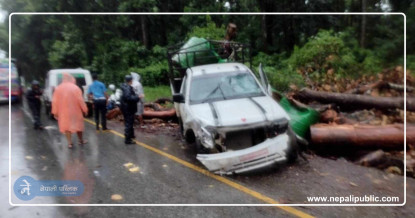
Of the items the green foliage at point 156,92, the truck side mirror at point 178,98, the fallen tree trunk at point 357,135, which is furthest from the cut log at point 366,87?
the green foliage at point 156,92

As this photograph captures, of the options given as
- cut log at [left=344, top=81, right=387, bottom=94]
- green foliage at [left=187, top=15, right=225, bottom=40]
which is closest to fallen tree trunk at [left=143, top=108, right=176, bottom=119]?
green foliage at [left=187, top=15, right=225, bottom=40]

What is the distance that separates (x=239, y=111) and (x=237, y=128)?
13.0 inches

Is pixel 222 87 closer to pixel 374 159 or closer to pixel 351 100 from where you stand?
pixel 351 100

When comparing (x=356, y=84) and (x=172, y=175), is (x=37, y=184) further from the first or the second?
(x=356, y=84)

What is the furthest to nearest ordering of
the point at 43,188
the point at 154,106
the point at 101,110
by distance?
the point at 154,106 < the point at 101,110 < the point at 43,188

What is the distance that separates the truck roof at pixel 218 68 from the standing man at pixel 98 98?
1.51m

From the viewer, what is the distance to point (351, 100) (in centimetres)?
538

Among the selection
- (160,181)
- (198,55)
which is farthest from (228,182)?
(198,55)

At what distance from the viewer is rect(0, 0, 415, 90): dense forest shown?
12.1ft

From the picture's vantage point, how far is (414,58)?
3.59m

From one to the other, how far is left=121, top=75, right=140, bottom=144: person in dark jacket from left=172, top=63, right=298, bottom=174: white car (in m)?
0.66

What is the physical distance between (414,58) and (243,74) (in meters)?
2.37

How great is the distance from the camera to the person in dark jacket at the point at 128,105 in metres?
4.62

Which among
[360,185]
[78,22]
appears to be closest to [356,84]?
[360,185]
